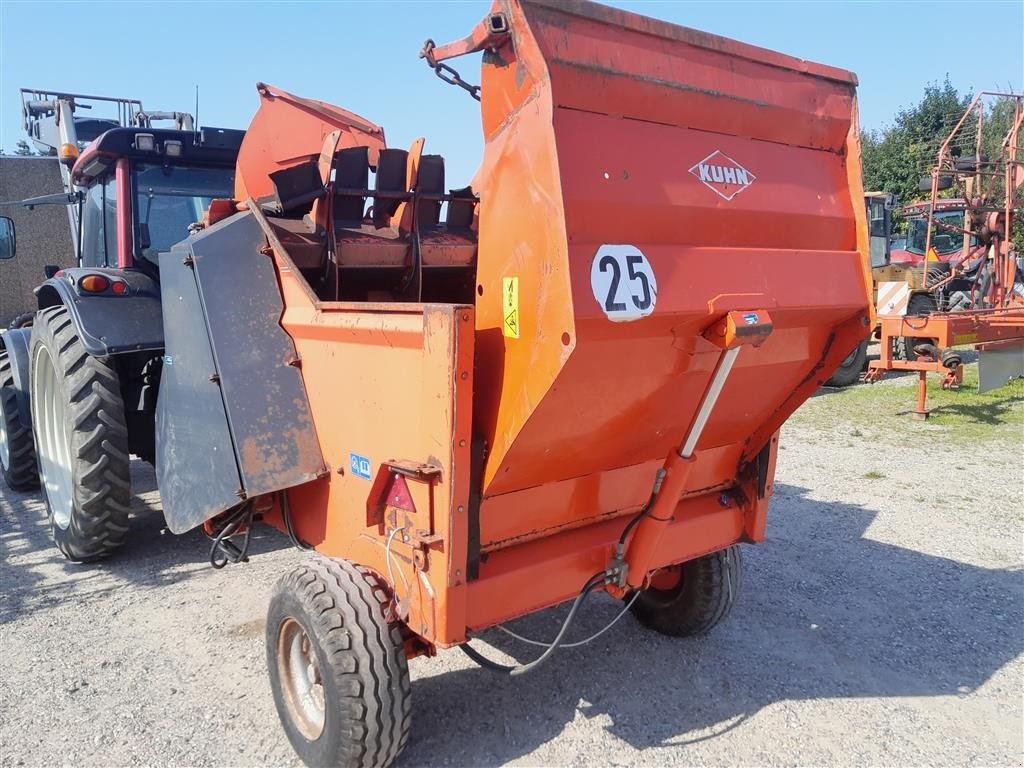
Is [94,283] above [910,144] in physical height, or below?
below

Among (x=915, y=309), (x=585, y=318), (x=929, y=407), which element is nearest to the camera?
(x=585, y=318)

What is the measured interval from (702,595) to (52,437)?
3.87 metres

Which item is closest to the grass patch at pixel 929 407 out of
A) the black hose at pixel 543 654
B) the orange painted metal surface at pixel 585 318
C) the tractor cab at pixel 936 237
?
the tractor cab at pixel 936 237

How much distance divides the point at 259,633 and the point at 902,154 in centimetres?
2944

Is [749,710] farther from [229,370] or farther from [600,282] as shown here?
[229,370]

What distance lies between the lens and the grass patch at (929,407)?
25.5 ft

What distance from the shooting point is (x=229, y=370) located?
2859 mm

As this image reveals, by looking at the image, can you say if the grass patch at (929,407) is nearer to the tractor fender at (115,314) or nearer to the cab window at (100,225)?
the tractor fender at (115,314)

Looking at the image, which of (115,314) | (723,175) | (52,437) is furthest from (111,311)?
(723,175)

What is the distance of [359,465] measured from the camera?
8.64 feet

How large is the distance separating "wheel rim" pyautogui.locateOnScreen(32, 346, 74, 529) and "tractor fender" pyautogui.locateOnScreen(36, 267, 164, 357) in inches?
18.8

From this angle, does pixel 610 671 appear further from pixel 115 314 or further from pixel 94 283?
pixel 94 283

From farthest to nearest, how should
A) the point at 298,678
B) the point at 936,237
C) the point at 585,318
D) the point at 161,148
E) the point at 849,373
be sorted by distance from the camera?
the point at 936,237 < the point at 849,373 < the point at 161,148 < the point at 298,678 < the point at 585,318

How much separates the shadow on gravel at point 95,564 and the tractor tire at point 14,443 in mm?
296
